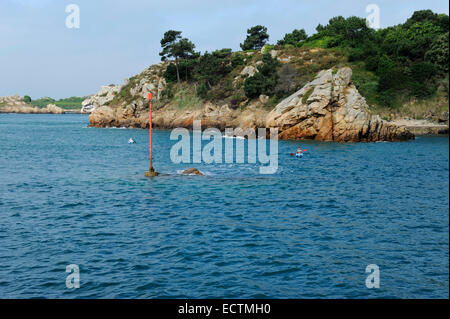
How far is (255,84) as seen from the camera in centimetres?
10531

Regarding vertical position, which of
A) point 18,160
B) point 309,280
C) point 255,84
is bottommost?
point 309,280

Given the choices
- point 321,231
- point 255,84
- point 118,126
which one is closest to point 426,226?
point 321,231

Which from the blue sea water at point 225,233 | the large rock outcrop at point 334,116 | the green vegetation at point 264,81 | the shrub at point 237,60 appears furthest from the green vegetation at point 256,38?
the blue sea water at point 225,233

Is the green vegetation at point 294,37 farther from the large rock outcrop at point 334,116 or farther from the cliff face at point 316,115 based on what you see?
the large rock outcrop at point 334,116

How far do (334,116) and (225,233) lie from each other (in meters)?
59.2

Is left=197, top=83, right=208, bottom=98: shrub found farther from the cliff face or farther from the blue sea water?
the blue sea water

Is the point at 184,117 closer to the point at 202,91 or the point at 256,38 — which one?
the point at 202,91

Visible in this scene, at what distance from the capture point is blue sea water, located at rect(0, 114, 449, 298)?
1708 centimetres

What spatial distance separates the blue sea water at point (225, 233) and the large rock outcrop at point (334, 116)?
31.3 metres

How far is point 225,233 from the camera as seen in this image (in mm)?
23922

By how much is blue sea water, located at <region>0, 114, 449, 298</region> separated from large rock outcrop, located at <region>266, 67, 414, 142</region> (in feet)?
103

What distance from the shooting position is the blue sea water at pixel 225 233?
56.0 ft
